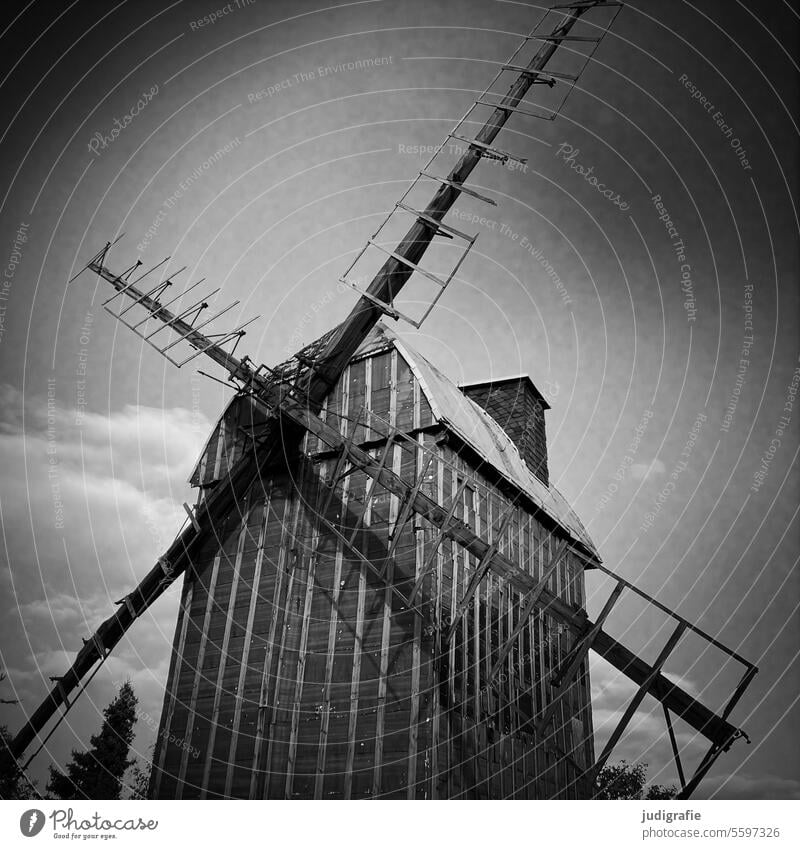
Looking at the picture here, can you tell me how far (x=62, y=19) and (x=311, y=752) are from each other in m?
16.2

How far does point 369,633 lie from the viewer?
16.6 metres

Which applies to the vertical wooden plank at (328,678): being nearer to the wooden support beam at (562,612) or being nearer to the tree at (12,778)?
the wooden support beam at (562,612)

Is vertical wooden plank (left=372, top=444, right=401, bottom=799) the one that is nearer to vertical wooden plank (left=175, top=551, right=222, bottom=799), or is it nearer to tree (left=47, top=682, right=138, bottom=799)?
vertical wooden plank (left=175, top=551, right=222, bottom=799)

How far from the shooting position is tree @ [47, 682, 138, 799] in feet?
88.4

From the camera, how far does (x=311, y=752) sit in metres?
16.0

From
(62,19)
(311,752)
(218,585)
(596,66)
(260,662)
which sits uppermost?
(596,66)

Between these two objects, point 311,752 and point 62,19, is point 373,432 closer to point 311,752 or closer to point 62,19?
point 311,752

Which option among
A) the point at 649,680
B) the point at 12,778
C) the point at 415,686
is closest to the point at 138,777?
the point at 12,778

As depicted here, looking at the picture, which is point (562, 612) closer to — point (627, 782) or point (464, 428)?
point (464, 428)
